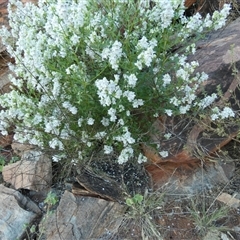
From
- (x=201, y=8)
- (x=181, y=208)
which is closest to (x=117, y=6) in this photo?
(x=181, y=208)

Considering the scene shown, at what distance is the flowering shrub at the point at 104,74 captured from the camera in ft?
9.16

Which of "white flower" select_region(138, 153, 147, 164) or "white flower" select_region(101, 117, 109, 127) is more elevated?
"white flower" select_region(101, 117, 109, 127)

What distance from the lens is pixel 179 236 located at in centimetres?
309

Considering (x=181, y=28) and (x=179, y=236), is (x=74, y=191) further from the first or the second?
(x=181, y=28)

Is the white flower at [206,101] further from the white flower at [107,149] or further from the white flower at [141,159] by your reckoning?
the white flower at [107,149]

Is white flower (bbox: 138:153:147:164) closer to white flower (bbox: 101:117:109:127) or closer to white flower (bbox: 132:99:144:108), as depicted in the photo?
white flower (bbox: 101:117:109:127)

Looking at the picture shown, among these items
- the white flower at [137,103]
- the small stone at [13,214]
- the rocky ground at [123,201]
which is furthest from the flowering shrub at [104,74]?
the small stone at [13,214]

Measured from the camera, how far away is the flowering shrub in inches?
110

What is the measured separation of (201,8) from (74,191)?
7.88 ft

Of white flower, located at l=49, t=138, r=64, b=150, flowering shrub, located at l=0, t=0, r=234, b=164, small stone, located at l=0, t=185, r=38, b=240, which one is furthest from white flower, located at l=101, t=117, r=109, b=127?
small stone, located at l=0, t=185, r=38, b=240

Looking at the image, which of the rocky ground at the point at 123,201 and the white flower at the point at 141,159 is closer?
the rocky ground at the point at 123,201

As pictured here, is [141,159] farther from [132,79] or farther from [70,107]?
[132,79]

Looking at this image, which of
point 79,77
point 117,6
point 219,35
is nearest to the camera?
point 79,77

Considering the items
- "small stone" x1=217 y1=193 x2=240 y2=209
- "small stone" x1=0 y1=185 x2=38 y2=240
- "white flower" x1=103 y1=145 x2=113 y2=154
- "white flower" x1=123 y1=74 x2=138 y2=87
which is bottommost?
"small stone" x1=217 y1=193 x2=240 y2=209
